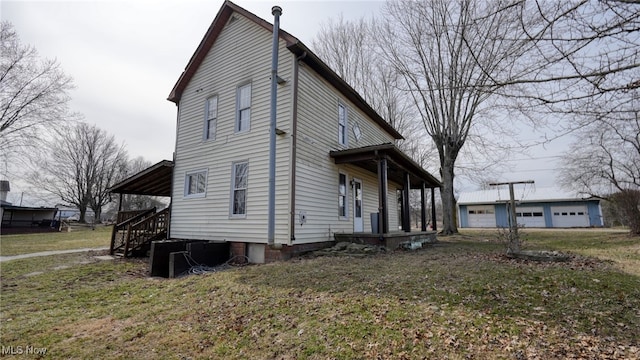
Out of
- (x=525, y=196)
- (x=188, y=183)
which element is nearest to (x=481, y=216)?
(x=525, y=196)

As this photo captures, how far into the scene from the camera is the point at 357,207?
12141mm

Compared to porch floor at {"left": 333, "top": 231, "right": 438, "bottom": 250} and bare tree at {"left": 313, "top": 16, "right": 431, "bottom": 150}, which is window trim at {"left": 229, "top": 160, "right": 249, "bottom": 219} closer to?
porch floor at {"left": 333, "top": 231, "right": 438, "bottom": 250}

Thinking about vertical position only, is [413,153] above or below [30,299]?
above

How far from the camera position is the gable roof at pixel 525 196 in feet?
97.8

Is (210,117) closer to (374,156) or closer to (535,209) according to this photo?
(374,156)

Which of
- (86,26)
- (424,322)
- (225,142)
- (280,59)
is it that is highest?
(86,26)

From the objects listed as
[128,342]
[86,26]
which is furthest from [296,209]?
[86,26]

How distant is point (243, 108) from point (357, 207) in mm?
5807

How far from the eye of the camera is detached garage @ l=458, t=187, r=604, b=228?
29.3 meters

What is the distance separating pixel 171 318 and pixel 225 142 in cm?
655

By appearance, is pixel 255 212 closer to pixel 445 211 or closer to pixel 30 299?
pixel 30 299

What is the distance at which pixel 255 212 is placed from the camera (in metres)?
8.66

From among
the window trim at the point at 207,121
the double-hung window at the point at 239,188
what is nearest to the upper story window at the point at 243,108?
the window trim at the point at 207,121

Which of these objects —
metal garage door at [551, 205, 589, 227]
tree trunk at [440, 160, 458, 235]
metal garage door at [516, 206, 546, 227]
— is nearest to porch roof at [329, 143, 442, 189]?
tree trunk at [440, 160, 458, 235]
